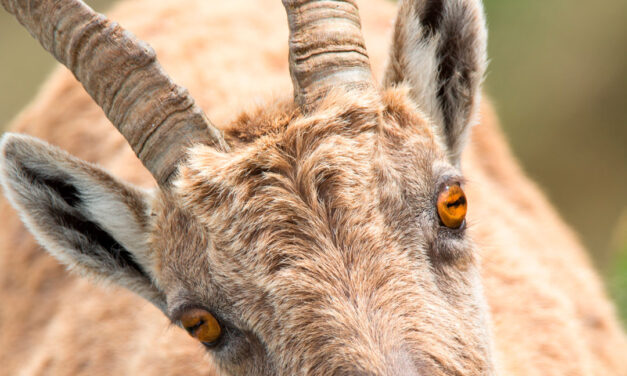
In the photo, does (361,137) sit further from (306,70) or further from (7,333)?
(7,333)

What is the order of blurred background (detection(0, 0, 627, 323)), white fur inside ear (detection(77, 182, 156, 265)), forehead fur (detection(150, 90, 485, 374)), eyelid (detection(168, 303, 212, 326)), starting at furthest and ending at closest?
blurred background (detection(0, 0, 627, 323)), white fur inside ear (detection(77, 182, 156, 265)), eyelid (detection(168, 303, 212, 326)), forehead fur (detection(150, 90, 485, 374))

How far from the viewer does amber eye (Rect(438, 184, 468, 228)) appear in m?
4.17

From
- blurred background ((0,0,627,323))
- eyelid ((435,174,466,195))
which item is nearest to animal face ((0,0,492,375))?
eyelid ((435,174,466,195))

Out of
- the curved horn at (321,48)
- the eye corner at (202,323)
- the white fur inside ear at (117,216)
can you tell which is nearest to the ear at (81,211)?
the white fur inside ear at (117,216)

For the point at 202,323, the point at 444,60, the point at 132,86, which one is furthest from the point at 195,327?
the point at 444,60

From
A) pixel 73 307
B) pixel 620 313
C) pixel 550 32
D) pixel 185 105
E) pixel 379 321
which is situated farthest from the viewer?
pixel 550 32

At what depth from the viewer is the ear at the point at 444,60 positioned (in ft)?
15.3

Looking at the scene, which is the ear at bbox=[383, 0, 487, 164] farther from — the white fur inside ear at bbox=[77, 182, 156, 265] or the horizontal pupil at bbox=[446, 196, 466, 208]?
the white fur inside ear at bbox=[77, 182, 156, 265]

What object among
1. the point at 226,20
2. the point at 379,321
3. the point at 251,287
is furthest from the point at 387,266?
the point at 226,20

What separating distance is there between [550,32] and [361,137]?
911 centimetres

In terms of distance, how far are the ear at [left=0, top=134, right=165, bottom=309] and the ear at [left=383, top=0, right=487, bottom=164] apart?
1.75 metres

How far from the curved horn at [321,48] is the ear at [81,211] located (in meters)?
1.23

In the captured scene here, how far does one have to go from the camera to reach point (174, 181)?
169 inches

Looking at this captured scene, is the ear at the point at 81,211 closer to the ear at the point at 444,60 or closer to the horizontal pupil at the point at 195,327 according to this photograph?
the horizontal pupil at the point at 195,327
